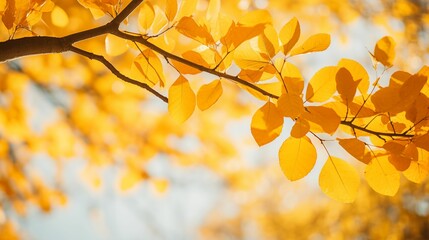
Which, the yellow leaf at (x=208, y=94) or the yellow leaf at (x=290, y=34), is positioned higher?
the yellow leaf at (x=290, y=34)

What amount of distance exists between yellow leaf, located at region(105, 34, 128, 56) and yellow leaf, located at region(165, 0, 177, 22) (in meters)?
0.12

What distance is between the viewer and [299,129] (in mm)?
524

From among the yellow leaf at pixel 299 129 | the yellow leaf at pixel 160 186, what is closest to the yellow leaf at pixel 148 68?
the yellow leaf at pixel 299 129

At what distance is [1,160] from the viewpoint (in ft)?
7.62

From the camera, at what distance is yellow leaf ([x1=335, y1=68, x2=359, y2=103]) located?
1.73ft

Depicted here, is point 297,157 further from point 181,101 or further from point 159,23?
point 159,23

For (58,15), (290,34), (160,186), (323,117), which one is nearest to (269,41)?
(290,34)

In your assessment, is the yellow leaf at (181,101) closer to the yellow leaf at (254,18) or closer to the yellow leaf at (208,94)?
the yellow leaf at (208,94)

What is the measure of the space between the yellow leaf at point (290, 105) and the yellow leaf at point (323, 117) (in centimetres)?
3

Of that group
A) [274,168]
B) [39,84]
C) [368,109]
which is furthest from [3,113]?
[274,168]

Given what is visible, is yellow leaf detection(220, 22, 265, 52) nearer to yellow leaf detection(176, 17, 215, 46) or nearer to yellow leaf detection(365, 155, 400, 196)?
yellow leaf detection(176, 17, 215, 46)

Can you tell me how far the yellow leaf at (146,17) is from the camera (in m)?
0.59

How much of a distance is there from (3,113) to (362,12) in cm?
214

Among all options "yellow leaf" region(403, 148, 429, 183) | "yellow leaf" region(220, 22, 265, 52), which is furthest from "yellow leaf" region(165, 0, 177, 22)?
"yellow leaf" region(403, 148, 429, 183)
